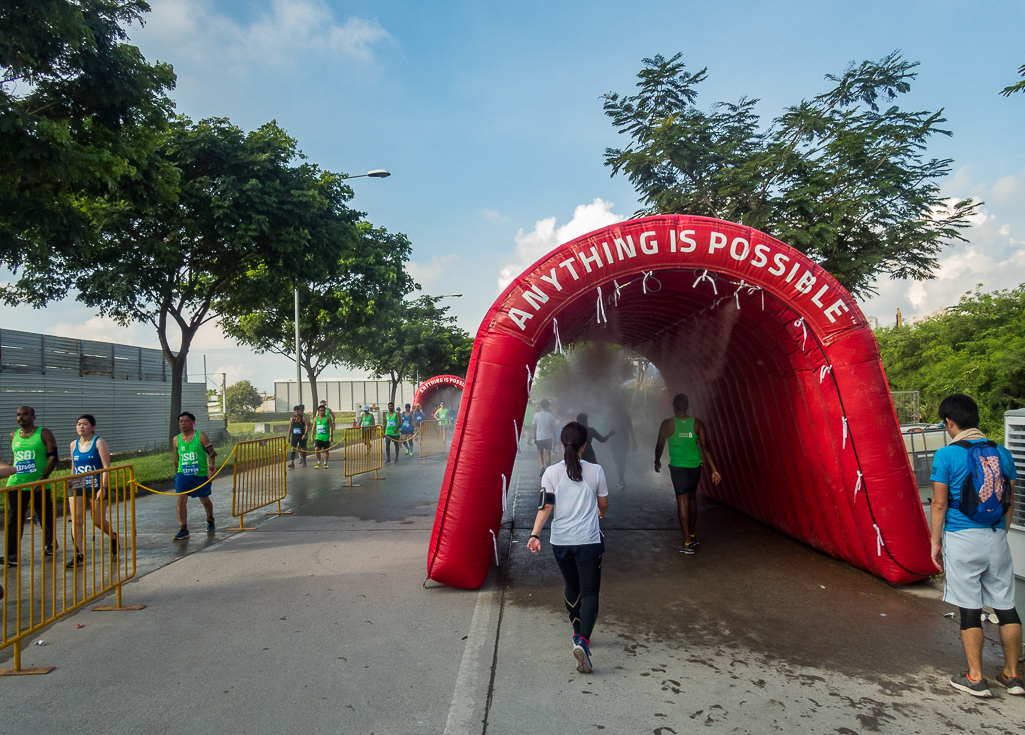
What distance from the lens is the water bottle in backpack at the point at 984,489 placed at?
3.87m

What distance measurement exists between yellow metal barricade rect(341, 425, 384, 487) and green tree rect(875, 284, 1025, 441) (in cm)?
1325

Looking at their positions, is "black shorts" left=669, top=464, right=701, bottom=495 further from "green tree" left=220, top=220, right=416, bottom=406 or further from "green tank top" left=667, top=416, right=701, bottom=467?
"green tree" left=220, top=220, right=416, bottom=406

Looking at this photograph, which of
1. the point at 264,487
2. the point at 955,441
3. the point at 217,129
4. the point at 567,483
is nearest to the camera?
the point at 955,441

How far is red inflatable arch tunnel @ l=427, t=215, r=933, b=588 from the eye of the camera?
5684 mm

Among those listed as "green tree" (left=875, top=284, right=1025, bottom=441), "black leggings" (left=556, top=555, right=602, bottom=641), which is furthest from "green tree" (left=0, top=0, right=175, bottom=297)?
"green tree" (left=875, top=284, right=1025, bottom=441)

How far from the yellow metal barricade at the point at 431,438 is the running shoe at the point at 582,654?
15.4 m

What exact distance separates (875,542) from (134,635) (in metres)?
6.02

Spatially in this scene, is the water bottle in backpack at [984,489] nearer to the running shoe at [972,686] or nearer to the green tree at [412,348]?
the running shoe at [972,686]

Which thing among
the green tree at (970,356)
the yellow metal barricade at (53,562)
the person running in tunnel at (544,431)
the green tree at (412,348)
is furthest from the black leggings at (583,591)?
the green tree at (412,348)

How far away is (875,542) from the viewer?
18.9 feet

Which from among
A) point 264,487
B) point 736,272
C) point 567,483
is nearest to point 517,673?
point 567,483

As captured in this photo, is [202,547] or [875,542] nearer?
[875,542]

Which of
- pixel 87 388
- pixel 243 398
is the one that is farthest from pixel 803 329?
pixel 243 398

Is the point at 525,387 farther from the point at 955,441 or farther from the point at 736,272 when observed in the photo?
the point at 955,441
